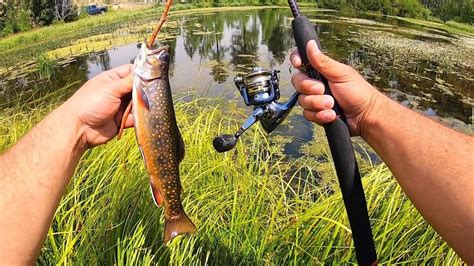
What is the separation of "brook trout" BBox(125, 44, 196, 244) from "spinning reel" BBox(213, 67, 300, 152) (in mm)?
229

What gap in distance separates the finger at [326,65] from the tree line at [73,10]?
28791mm

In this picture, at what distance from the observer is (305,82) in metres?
1.76

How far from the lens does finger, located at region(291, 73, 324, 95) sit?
5.70 feet

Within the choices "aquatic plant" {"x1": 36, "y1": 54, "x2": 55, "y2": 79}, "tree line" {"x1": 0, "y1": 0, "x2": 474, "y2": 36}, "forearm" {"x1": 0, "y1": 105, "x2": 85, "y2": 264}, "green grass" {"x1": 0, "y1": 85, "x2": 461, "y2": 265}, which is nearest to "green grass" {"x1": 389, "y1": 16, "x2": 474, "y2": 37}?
"tree line" {"x1": 0, "y1": 0, "x2": 474, "y2": 36}

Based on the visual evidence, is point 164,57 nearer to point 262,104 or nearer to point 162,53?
point 162,53

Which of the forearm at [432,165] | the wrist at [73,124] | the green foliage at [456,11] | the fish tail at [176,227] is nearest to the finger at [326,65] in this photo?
the forearm at [432,165]

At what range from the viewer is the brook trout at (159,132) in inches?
70.1

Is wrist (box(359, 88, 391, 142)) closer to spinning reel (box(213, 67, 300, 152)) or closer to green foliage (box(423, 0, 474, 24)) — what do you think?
spinning reel (box(213, 67, 300, 152))

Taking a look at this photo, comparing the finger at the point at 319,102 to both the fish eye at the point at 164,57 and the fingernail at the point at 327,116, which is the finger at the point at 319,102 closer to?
the fingernail at the point at 327,116

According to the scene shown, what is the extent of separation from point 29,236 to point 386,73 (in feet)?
41.7

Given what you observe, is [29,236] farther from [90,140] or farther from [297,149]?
[297,149]

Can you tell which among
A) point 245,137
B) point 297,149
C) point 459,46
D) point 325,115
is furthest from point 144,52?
point 459,46

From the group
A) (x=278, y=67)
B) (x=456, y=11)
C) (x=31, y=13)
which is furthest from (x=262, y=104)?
(x=456, y=11)

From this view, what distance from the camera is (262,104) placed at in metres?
1.92
